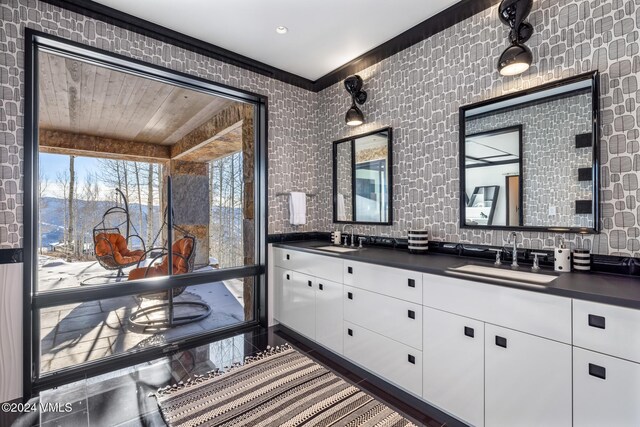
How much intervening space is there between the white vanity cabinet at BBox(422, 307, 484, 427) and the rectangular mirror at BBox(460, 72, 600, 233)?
2.64ft

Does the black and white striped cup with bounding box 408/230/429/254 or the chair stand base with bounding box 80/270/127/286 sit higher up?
the black and white striped cup with bounding box 408/230/429/254

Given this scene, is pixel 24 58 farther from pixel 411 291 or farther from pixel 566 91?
pixel 566 91

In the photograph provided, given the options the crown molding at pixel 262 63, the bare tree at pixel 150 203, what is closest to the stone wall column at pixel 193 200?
the bare tree at pixel 150 203

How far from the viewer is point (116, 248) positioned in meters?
2.53

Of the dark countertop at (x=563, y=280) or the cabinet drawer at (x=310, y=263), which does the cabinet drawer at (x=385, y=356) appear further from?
the dark countertop at (x=563, y=280)

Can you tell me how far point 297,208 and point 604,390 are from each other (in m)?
2.67

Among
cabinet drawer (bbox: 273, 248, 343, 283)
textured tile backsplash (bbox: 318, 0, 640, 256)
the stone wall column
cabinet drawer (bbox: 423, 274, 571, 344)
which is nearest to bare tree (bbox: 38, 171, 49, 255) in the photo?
the stone wall column

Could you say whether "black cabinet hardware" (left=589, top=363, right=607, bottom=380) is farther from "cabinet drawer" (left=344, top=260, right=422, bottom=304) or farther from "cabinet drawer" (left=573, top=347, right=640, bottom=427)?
"cabinet drawer" (left=344, top=260, right=422, bottom=304)

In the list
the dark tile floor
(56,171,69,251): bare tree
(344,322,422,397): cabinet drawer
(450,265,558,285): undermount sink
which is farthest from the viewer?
(56,171,69,251): bare tree

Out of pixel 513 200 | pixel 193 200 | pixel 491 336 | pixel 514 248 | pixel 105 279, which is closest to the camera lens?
pixel 491 336

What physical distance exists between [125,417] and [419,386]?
1780mm

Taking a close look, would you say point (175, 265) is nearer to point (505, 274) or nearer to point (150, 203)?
point (150, 203)

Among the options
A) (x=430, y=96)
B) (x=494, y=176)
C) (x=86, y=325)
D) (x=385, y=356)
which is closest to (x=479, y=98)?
(x=430, y=96)

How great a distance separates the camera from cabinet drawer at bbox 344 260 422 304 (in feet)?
6.39
